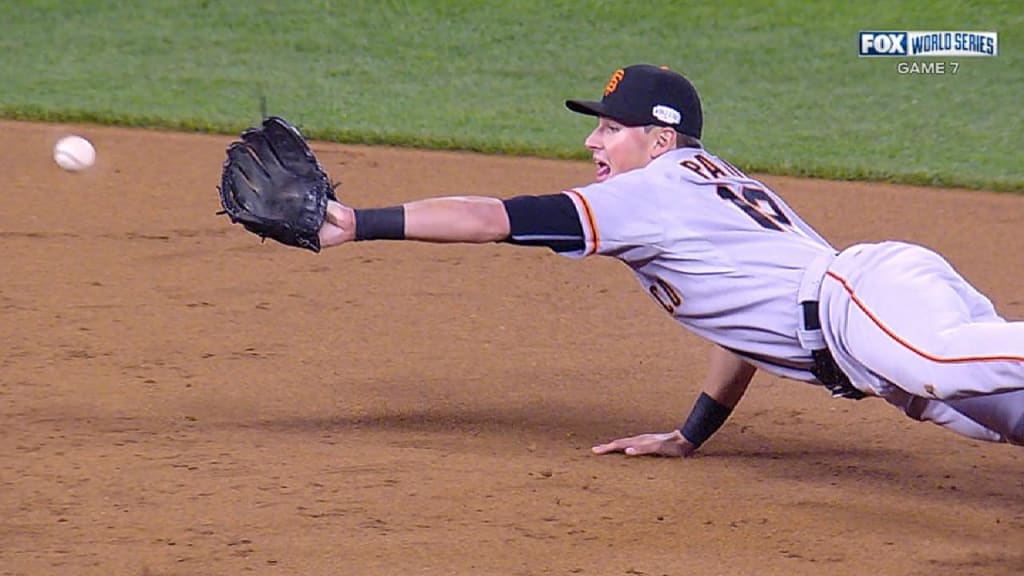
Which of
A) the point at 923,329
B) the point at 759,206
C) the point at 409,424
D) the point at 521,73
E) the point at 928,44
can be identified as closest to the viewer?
the point at 923,329

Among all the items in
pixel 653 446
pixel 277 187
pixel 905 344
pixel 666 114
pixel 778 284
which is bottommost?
pixel 653 446

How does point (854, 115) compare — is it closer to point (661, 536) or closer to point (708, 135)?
→ point (708, 135)

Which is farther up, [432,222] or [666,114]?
[666,114]


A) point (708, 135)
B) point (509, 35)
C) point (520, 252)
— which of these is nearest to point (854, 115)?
point (708, 135)

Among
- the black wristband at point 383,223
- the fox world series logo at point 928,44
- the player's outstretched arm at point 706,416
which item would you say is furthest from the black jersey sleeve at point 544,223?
the fox world series logo at point 928,44

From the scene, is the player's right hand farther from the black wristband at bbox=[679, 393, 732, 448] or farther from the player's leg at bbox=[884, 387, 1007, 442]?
the player's leg at bbox=[884, 387, 1007, 442]

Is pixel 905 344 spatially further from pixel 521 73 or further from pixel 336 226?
pixel 521 73

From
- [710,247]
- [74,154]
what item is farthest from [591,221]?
[74,154]
